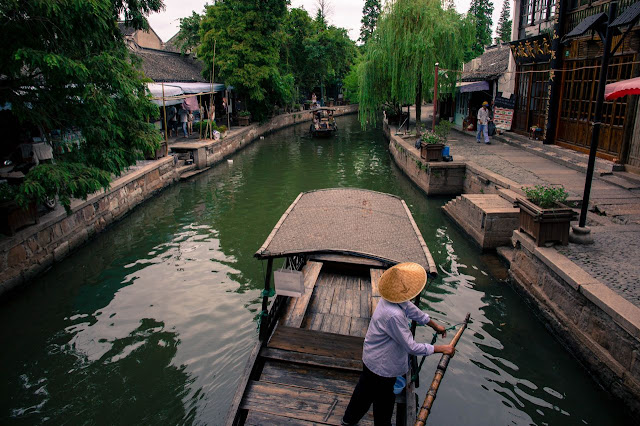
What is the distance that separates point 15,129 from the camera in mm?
11766

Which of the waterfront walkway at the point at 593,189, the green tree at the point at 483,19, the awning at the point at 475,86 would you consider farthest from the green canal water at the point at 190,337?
the green tree at the point at 483,19

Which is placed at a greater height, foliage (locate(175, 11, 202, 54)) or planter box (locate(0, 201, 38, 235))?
foliage (locate(175, 11, 202, 54))

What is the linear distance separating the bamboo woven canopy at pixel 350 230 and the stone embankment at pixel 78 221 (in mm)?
4887

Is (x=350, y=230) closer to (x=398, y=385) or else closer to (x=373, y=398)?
(x=398, y=385)

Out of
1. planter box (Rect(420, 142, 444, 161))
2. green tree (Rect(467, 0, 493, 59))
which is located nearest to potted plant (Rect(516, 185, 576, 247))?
planter box (Rect(420, 142, 444, 161))

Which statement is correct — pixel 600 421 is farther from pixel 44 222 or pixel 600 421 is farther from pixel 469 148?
pixel 469 148

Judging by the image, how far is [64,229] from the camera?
924cm

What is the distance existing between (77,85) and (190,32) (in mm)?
26562

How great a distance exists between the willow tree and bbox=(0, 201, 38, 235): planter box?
14.3 metres

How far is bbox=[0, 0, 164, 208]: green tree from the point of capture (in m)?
6.69

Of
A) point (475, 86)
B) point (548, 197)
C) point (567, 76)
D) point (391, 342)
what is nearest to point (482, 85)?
point (475, 86)

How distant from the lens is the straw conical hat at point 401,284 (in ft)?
10.7

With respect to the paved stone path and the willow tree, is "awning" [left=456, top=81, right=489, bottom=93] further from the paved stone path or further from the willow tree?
the paved stone path

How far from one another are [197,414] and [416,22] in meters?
17.6
